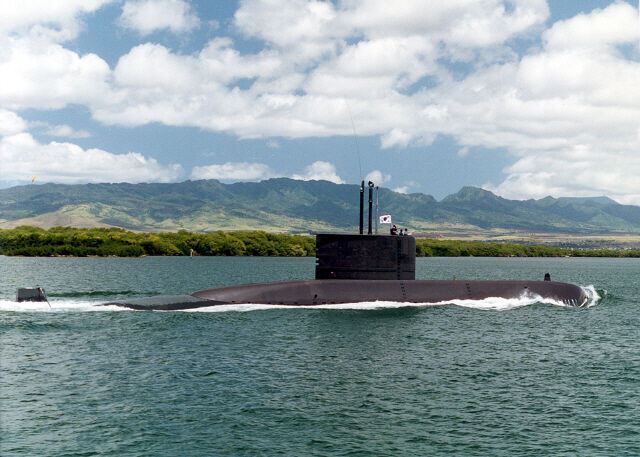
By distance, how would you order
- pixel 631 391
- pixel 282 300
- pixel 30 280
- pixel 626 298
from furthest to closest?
pixel 30 280 → pixel 626 298 → pixel 282 300 → pixel 631 391

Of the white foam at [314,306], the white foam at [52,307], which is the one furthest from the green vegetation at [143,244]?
the white foam at [52,307]

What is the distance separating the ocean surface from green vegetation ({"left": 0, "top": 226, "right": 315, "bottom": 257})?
10727cm

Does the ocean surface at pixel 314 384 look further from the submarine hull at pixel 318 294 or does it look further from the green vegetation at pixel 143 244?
the green vegetation at pixel 143 244

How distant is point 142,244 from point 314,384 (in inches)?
4992

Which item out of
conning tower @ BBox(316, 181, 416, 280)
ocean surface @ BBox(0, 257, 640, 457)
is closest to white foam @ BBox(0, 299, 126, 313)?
ocean surface @ BBox(0, 257, 640, 457)

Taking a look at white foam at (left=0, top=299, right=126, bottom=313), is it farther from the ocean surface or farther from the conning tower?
the conning tower

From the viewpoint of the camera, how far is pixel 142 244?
138250 mm

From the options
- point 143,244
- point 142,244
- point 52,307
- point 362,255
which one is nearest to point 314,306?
point 362,255

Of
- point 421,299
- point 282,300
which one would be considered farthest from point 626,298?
point 282,300

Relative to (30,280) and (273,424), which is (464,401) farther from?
(30,280)

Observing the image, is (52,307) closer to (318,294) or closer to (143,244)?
(318,294)

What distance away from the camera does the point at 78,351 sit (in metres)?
22.9

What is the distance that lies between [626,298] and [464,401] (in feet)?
137

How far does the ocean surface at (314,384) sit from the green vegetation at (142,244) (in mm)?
107267
